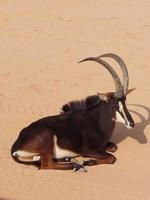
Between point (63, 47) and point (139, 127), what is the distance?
7.36 metres

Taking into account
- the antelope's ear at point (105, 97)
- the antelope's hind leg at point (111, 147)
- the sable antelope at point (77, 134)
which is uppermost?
the antelope's ear at point (105, 97)

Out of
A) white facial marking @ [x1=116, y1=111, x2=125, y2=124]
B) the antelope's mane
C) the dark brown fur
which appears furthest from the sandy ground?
the antelope's mane

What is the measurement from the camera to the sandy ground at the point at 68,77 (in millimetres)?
9766

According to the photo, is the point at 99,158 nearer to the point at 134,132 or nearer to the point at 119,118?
the point at 119,118

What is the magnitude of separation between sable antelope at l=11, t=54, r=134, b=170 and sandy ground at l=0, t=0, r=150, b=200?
0.21 meters

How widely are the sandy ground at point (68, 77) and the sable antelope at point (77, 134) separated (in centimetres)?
21

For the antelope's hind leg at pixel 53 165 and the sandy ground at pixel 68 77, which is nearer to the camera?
the sandy ground at pixel 68 77

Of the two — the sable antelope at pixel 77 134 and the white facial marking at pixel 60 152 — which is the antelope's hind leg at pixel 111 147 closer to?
the sable antelope at pixel 77 134

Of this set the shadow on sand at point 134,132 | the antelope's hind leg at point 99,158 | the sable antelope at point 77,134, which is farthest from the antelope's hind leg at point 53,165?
the shadow on sand at point 134,132

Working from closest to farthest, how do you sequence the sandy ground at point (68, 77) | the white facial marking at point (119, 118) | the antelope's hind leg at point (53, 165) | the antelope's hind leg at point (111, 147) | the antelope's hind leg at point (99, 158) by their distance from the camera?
the sandy ground at point (68, 77) → the antelope's hind leg at point (53, 165) → the antelope's hind leg at point (99, 158) → the white facial marking at point (119, 118) → the antelope's hind leg at point (111, 147)

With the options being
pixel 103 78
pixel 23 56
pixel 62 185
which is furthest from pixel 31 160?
pixel 23 56

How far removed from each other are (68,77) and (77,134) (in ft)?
17.9

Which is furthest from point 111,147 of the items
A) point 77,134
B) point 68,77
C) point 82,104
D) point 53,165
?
point 68,77

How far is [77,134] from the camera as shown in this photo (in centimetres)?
1062
